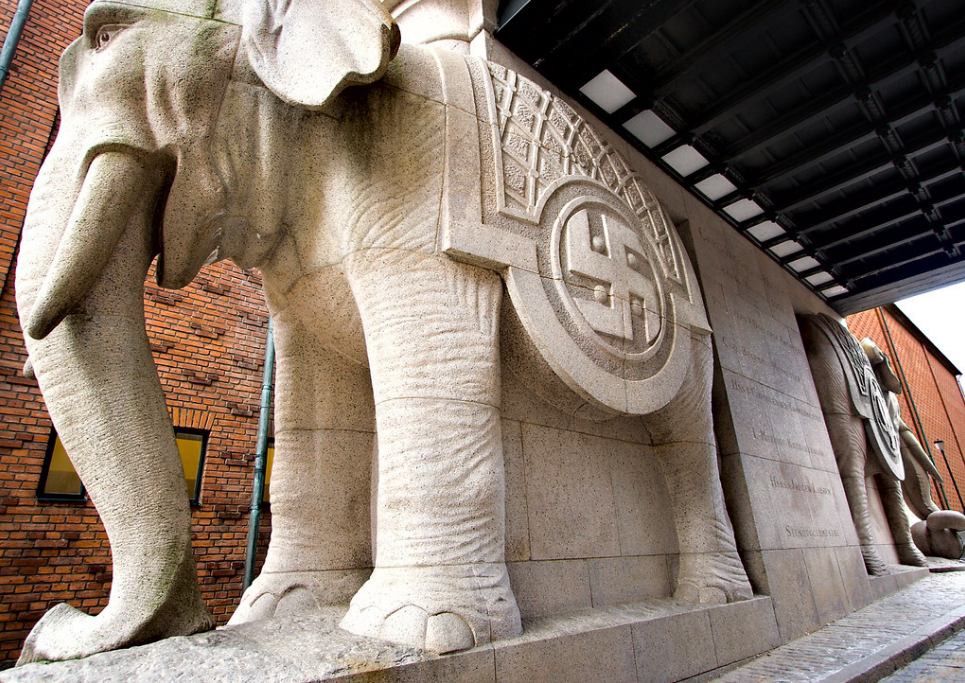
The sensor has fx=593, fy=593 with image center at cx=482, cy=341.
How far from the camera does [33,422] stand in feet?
21.4

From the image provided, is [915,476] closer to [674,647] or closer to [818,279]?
[818,279]

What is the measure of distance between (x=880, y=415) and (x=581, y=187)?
610 cm

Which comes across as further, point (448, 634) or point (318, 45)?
point (318, 45)

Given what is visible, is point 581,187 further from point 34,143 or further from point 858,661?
point 34,143

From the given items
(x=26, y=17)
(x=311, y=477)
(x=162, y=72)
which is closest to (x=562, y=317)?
(x=311, y=477)

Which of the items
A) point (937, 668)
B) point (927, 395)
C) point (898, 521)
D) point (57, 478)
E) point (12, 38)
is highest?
point (12, 38)

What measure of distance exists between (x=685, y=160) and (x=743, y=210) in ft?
3.79

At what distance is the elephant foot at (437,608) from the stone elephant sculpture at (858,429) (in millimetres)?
5466

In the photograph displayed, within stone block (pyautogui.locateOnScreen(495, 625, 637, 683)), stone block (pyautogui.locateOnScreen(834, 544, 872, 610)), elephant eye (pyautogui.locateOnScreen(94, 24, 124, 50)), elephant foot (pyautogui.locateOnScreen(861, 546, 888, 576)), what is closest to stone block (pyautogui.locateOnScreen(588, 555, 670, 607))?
stone block (pyautogui.locateOnScreen(495, 625, 637, 683))

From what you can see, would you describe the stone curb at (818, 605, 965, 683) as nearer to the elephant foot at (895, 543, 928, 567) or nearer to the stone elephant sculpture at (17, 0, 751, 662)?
the stone elephant sculpture at (17, 0, 751, 662)

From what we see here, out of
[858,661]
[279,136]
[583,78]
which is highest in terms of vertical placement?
[583,78]

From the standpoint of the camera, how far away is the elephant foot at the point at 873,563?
573 centimetres

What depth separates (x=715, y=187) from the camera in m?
5.55

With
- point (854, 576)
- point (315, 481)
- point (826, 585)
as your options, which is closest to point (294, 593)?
point (315, 481)
